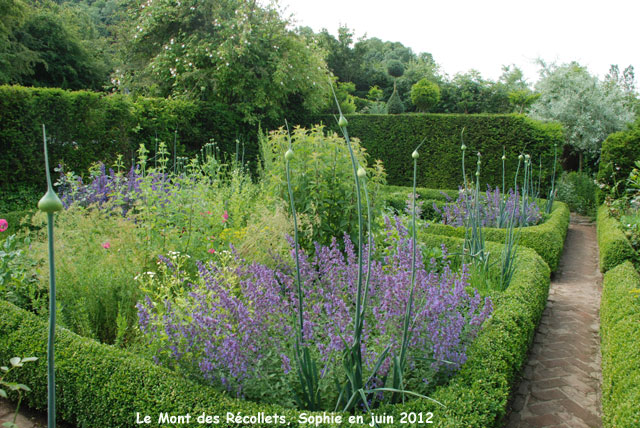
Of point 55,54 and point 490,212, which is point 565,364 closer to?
A: point 490,212

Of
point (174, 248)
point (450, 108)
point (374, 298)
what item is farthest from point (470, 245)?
point (450, 108)

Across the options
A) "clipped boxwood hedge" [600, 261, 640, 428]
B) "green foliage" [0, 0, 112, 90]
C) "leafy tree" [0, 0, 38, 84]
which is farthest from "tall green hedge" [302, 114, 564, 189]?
"green foliage" [0, 0, 112, 90]

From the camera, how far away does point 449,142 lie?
1221 cm

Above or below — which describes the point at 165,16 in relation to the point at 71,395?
above

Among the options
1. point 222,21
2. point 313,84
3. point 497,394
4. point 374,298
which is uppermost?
point 222,21

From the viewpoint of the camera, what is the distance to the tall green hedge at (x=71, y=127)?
6.84 meters

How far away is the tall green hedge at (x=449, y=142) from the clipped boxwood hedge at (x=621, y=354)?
738 centimetres

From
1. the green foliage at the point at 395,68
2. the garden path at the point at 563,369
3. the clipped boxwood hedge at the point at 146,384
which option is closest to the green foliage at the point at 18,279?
the clipped boxwood hedge at the point at 146,384

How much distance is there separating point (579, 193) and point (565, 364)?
31.2ft

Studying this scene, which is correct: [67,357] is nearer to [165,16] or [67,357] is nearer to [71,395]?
[71,395]

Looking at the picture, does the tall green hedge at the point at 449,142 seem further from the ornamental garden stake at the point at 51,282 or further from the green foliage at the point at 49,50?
the green foliage at the point at 49,50

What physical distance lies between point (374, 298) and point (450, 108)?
A: 25.8 metres

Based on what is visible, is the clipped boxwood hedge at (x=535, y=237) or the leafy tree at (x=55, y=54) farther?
the leafy tree at (x=55, y=54)

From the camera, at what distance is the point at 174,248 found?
3730mm
